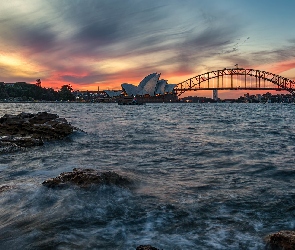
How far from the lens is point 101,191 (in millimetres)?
5594

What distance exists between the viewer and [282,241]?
10.9 feet

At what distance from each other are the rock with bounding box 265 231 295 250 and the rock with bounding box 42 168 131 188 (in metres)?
3.40

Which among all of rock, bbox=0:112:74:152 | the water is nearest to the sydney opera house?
rock, bbox=0:112:74:152

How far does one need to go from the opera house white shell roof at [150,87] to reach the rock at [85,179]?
455 feet

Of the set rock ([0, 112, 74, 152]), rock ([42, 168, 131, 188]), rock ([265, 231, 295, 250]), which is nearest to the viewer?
rock ([265, 231, 295, 250])

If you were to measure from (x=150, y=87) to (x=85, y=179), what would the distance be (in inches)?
5634

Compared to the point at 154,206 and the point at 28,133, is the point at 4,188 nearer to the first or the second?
the point at 154,206

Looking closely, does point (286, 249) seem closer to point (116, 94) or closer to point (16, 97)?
point (116, 94)

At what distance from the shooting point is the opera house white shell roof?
5719 inches

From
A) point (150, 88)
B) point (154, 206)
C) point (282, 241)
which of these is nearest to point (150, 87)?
point (150, 88)

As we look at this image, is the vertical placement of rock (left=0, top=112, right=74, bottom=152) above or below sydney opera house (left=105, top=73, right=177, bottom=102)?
below

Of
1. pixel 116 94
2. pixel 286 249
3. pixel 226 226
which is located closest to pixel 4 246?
pixel 226 226

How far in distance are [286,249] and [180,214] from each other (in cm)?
Answer: 177

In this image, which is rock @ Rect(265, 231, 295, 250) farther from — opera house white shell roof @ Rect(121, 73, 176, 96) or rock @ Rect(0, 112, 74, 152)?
opera house white shell roof @ Rect(121, 73, 176, 96)
